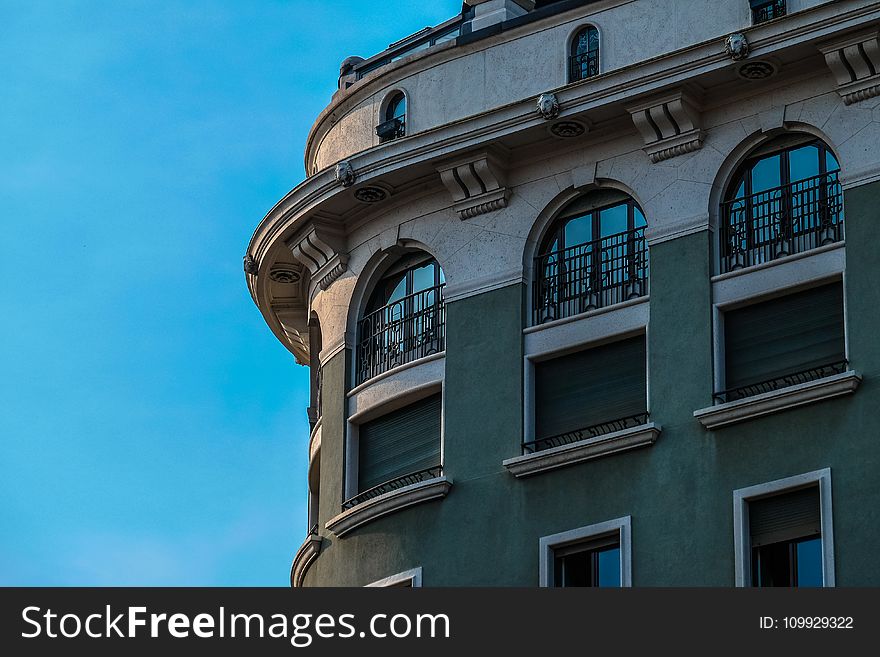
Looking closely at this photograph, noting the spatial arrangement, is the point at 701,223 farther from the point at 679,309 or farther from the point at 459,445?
the point at 459,445

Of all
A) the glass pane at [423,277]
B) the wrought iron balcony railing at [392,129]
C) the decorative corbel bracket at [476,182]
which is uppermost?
the wrought iron balcony railing at [392,129]

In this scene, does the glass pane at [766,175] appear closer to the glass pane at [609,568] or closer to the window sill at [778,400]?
the window sill at [778,400]

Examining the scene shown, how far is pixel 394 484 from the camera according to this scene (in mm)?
47094

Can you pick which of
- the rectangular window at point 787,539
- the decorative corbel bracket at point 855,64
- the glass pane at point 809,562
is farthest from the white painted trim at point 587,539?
the decorative corbel bracket at point 855,64

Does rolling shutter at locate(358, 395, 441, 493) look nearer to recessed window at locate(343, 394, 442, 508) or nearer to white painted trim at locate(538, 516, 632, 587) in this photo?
recessed window at locate(343, 394, 442, 508)

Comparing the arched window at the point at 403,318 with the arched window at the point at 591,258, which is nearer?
the arched window at the point at 591,258

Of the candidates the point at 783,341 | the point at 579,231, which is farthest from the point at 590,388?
the point at 783,341

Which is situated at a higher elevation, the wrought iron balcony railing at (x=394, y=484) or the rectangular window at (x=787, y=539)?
the wrought iron balcony railing at (x=394, y=484)

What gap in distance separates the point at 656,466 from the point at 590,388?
6.41ft

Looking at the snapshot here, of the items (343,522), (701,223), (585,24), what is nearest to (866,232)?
(701,223)

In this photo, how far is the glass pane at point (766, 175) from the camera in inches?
1780

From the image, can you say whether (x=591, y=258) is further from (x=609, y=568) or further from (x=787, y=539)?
(x=787, y=539)

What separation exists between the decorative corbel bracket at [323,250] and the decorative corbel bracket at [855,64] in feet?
28.2

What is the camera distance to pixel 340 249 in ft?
162
